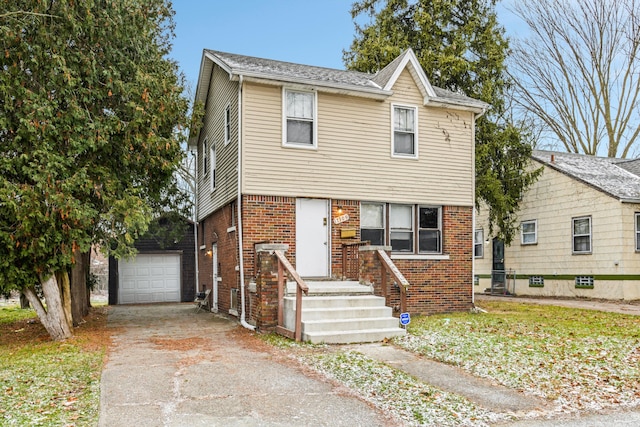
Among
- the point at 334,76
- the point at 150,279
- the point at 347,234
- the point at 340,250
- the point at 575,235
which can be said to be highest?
the point at 334,76

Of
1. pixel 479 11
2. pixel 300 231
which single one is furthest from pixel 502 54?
pixel 300 231

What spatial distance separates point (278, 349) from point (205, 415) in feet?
12.2

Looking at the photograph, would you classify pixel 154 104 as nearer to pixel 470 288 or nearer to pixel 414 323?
pixel 414 323

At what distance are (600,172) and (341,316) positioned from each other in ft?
50.2

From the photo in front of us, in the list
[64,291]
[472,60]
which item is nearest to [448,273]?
[472,60]

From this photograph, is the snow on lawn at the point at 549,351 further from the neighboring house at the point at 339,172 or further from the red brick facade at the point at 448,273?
the neighboring house at the point at 339,172

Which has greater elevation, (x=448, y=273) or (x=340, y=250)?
(x=340, y=250)

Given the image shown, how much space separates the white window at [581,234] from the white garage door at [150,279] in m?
15.2

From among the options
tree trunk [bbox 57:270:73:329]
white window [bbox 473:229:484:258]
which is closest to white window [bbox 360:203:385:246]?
tree trunk [bbox 57:270:73:329]

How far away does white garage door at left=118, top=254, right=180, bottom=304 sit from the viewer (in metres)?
21.4

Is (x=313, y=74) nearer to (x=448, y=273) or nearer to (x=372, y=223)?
(x=372, y=223)

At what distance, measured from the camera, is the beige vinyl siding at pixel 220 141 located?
13.0 m

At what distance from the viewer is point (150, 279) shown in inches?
858

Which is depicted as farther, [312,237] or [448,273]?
[448,273]
